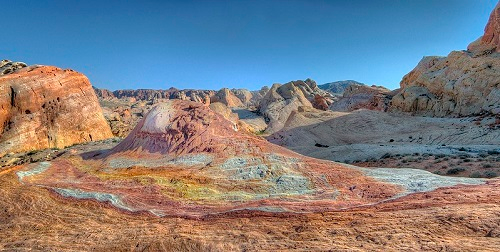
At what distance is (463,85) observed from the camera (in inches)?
1329

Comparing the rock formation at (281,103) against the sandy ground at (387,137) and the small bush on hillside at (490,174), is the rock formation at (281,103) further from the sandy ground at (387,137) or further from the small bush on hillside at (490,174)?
the small bush on hillside at (490,174)

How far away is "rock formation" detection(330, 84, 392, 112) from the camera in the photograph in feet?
163

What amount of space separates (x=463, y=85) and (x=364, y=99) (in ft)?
71.8

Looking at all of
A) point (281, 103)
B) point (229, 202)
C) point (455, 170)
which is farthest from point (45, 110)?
point (281, 103)

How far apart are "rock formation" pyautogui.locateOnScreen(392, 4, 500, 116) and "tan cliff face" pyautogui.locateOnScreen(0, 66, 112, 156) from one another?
1290 inches

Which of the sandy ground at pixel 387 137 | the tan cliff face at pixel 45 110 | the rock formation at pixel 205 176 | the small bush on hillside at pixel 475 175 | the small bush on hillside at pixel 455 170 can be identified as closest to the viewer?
the rock formation at pixel 205 176

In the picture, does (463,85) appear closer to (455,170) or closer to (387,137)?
(387,137)

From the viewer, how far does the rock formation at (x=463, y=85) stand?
31531mm

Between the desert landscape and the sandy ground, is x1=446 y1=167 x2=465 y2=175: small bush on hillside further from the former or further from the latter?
the sandy ground

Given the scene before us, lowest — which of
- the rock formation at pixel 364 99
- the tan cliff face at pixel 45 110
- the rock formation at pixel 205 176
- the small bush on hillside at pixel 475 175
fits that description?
the small bush on hillside at pixel 475 175

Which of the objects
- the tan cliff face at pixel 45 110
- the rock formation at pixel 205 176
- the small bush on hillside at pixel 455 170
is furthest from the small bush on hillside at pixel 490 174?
the tan cliff face at pixel 45 110

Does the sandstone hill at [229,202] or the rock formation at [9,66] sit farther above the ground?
the rock formation at [9,66]

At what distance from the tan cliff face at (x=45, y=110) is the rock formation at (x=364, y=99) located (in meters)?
38.5

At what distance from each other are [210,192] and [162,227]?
2044mm
